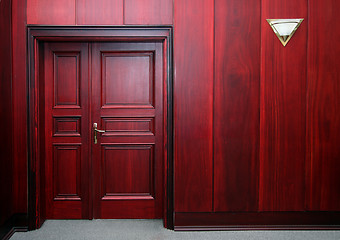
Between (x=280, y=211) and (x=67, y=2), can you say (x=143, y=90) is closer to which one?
(x=67, y=2)

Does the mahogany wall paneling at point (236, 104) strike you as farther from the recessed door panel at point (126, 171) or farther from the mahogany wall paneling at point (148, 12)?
the recessed door panel at point (126, 171)

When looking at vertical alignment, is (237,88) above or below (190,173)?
above

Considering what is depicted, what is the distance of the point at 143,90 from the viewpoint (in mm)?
3197

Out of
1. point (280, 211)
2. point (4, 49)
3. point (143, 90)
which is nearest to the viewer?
point (4, 49)

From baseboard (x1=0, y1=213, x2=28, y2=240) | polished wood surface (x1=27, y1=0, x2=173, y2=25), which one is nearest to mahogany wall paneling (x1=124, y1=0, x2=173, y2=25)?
polished wood surface (x1=27, y1=0, x2=173, y2=25)

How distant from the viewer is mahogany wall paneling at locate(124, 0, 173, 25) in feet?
9.60

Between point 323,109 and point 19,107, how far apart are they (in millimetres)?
3037

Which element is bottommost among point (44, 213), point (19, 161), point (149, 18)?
point (44, 213)

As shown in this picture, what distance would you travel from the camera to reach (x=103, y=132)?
319cm

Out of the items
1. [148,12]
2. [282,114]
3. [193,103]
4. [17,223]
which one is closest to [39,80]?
[148,12]

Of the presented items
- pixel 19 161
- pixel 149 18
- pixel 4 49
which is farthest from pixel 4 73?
pixel 149 18

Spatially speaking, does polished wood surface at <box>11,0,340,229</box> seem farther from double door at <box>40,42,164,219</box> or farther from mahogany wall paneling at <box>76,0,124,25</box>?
double door at <box>40,42,164,219</box>

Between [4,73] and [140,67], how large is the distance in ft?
4.33

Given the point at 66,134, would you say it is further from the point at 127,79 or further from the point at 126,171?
the point at 127,79
